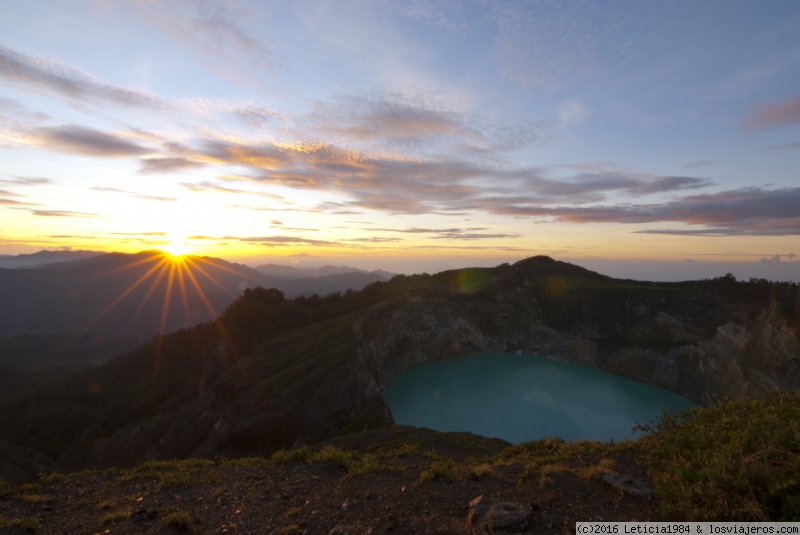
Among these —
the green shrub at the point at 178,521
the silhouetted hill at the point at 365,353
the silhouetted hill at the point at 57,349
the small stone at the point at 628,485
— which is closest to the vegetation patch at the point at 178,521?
the green shrub at the point at 178,521

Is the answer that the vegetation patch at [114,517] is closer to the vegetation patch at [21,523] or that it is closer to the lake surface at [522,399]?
the vegetation patch at [21,523]

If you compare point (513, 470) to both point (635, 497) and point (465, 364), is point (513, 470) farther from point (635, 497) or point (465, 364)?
point (465, 364)

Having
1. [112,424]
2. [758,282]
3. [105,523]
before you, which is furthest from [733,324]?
[112,424]

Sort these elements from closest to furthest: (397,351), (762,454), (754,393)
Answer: (762,454), (754,393), (397,351)

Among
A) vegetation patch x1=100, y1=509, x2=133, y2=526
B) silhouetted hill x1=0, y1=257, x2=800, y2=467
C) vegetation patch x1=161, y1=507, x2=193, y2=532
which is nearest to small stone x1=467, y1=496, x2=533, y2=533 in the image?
vegetation patch x1=161, y1=507, x2=193, y2=532

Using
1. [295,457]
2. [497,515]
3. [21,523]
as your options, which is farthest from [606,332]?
[21,523]
